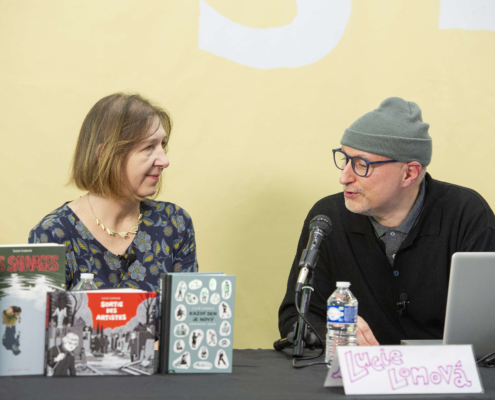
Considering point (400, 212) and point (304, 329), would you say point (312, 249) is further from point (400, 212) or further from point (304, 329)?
point (400, 212)

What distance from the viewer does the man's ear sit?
1777 mm

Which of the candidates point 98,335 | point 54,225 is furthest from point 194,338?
point 54,225

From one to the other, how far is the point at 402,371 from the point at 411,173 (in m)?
0.95

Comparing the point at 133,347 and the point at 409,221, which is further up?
the point at 409,221

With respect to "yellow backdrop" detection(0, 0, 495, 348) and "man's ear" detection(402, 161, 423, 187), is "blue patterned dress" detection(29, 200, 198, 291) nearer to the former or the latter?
"yellow backdrop" detection(0, 0, 495, 348)

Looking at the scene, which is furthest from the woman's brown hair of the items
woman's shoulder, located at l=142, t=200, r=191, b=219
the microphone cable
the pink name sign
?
the microphone cable

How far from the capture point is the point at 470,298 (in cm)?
117

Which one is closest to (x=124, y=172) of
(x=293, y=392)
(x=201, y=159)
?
(x=201, y=159)

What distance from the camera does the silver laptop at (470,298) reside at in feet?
3.81

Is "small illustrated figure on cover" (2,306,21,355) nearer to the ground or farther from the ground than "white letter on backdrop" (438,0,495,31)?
nearer to the ground

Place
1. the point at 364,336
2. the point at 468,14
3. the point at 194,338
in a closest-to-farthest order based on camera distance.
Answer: the point at 194,338 < the point at 364,336 < the point at 468,14

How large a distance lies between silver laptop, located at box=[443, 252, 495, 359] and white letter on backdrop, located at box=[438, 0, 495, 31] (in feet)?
4.98

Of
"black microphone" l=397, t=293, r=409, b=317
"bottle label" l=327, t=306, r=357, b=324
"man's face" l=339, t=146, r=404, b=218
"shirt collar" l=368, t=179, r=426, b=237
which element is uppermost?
"man's face" l=339, t=146, r=404, b=218

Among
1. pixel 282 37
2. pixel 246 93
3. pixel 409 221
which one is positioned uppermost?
pixel 282 37
